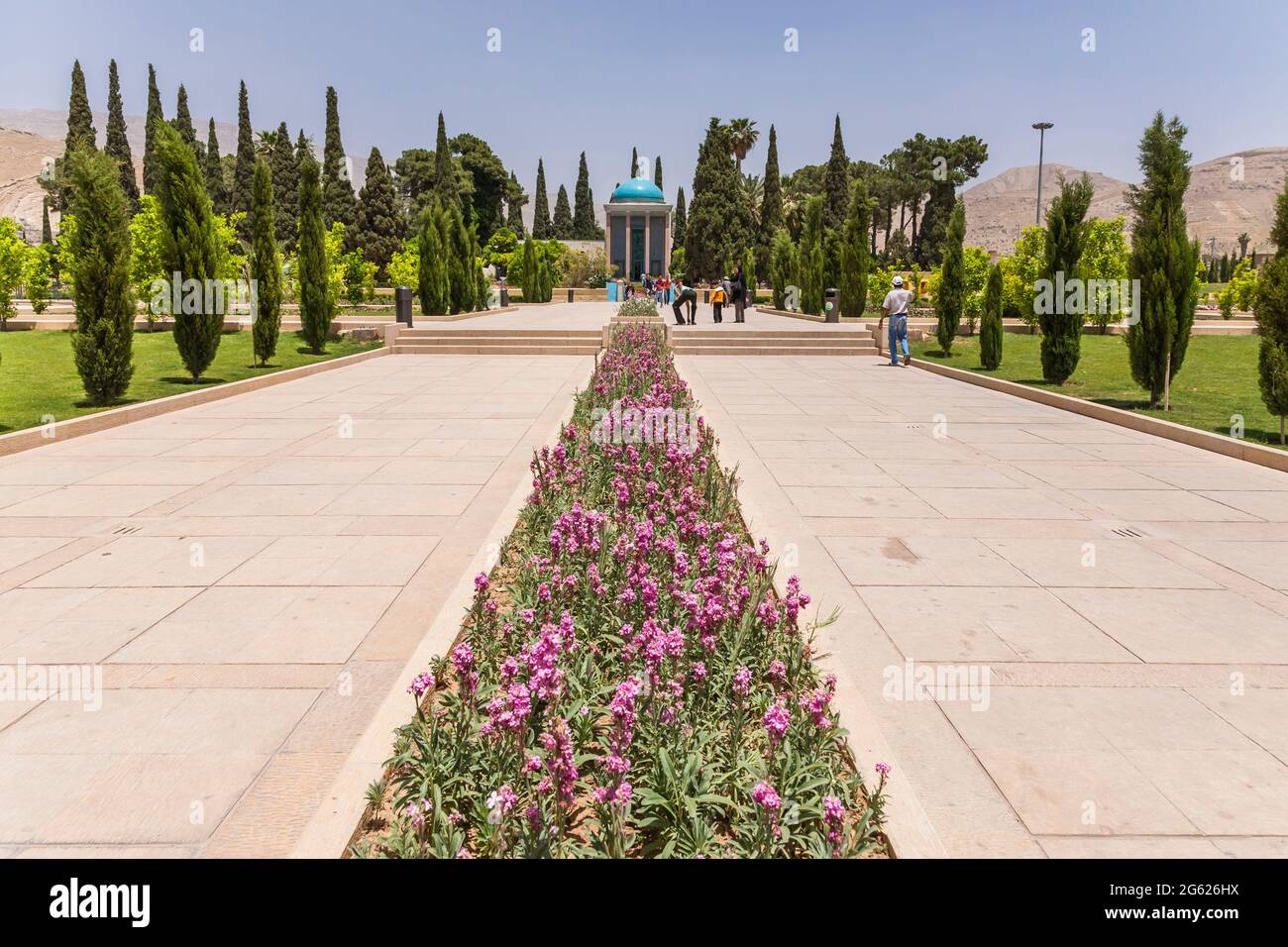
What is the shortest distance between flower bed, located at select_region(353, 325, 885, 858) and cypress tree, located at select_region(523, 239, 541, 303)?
117 ft

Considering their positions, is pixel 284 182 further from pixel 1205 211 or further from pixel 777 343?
pixel 1205 211

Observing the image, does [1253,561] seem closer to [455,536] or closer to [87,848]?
[455,536]

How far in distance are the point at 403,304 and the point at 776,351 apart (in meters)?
9.46

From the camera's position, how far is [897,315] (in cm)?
1741

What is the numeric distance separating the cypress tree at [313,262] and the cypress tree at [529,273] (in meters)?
19.5

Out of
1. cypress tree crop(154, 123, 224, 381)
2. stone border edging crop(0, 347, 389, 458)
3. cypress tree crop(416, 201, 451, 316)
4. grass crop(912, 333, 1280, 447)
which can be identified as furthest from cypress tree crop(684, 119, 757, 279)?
cypress tree crop(154, 123, 224, 381)

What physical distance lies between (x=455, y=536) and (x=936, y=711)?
3.21 metres

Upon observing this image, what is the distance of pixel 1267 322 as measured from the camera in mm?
8172

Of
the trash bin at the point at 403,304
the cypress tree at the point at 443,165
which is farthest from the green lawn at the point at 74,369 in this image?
the cypress tree at the point at 443,165

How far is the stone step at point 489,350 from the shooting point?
65.7 feet

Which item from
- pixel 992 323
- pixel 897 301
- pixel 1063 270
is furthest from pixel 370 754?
pixel 992 323

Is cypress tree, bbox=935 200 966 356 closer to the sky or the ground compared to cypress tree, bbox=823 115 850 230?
closer to the ground

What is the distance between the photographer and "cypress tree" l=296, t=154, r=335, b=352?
18.1 metres

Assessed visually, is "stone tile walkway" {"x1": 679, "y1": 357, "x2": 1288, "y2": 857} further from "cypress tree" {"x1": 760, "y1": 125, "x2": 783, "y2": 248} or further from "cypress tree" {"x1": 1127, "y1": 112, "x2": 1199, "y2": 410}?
"cypress tree" {"x1": 760, "y1": 125, "x2": 783, "y2": 248}
